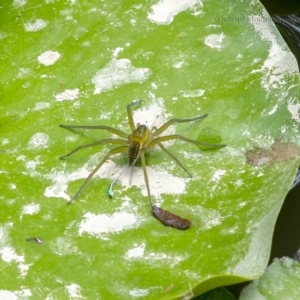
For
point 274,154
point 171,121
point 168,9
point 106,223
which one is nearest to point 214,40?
point 168,9

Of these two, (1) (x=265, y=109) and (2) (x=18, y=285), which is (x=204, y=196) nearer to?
(1) (x=265, y=109)

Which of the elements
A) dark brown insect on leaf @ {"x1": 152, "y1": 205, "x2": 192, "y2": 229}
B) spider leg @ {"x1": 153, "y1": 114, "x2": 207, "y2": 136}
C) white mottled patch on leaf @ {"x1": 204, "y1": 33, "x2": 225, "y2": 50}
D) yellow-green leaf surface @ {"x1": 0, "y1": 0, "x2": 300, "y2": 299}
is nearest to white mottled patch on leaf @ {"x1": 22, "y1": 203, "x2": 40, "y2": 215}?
yellow-green leaf surface @ {"x1": 0, "y1": 0, "x2": 300, "y2": 299}

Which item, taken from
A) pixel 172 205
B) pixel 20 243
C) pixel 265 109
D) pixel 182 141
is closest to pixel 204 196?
pixel 172 205

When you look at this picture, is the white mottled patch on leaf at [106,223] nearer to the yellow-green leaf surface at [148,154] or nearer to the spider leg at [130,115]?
the yellow-green leaf surface at [148,154]

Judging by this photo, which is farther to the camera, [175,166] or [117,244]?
[175,166]

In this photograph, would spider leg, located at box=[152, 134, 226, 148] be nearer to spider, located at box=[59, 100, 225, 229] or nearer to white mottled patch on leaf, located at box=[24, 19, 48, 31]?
spider, located at box=[59, 100, 225, 229]

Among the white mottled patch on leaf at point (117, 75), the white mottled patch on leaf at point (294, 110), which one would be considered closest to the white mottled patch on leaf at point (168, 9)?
the white mottled patch on leaf at point (117, 75)

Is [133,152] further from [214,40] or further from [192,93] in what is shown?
[214,40]

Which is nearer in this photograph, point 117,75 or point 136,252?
point 136,252
